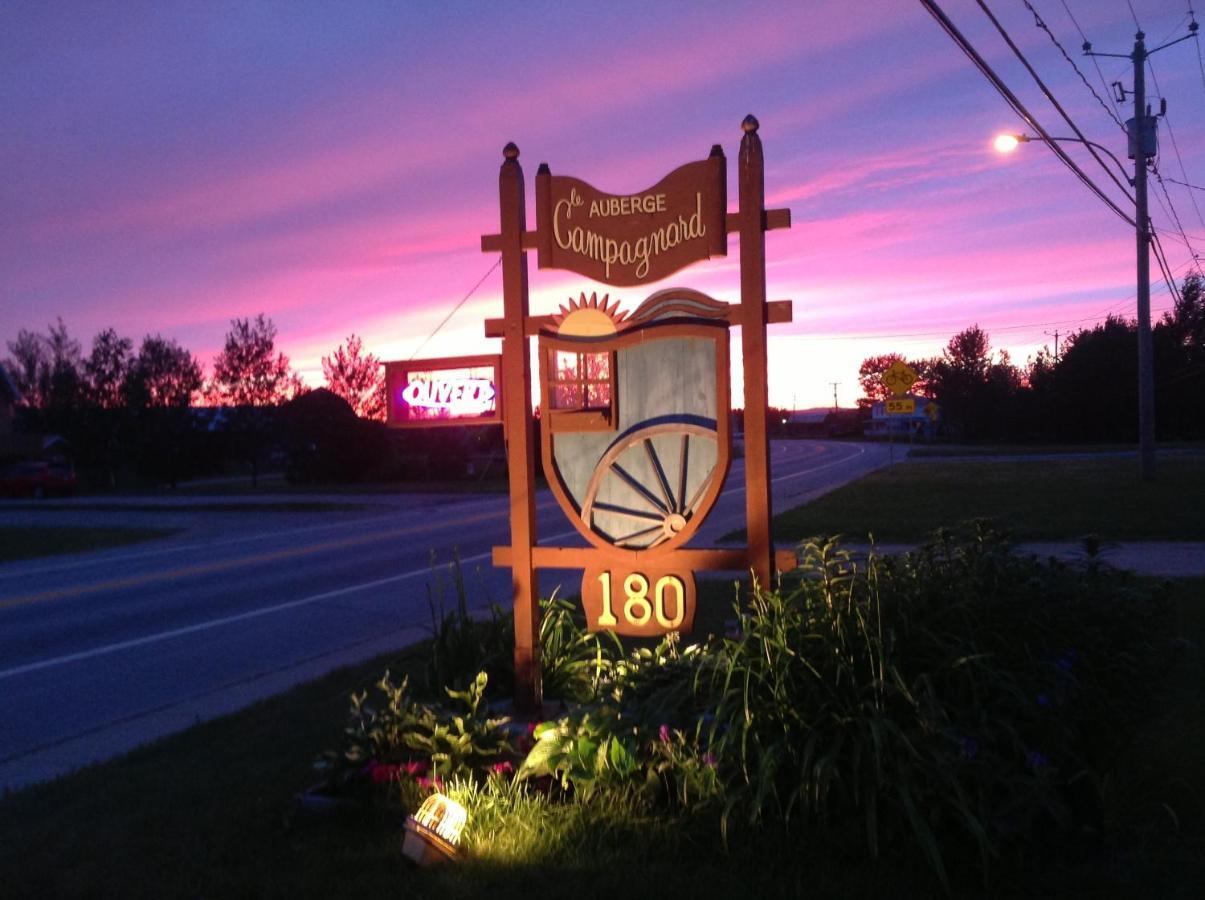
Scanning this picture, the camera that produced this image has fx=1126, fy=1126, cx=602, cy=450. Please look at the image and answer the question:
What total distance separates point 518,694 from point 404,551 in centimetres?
1314

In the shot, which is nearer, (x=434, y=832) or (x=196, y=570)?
(x=434, y=832)

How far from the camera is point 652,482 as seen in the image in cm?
627

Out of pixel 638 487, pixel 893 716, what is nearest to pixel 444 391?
pixel 638 487

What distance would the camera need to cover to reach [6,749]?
24.2 feet

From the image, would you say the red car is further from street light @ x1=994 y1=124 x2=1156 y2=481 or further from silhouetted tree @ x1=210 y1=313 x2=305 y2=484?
street light @ x1=994 y1=124 x2=1156 y2=481

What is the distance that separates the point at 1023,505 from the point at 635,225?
18.4m

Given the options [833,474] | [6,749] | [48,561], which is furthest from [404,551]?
[833,474]

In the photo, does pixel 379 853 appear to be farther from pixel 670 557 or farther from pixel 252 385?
pixel 252 385

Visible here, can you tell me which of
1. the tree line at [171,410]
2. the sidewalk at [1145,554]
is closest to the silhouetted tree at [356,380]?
the tree line at [171,410]

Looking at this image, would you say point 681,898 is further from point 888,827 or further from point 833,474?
point 833,474

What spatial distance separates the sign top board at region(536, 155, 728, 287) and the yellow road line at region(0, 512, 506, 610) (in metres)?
11.1

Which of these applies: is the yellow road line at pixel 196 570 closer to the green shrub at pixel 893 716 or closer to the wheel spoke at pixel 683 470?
the wheel spoke at pixel 683 470

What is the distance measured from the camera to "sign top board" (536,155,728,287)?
600 cm

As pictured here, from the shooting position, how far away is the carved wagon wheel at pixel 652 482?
20.2 feet
